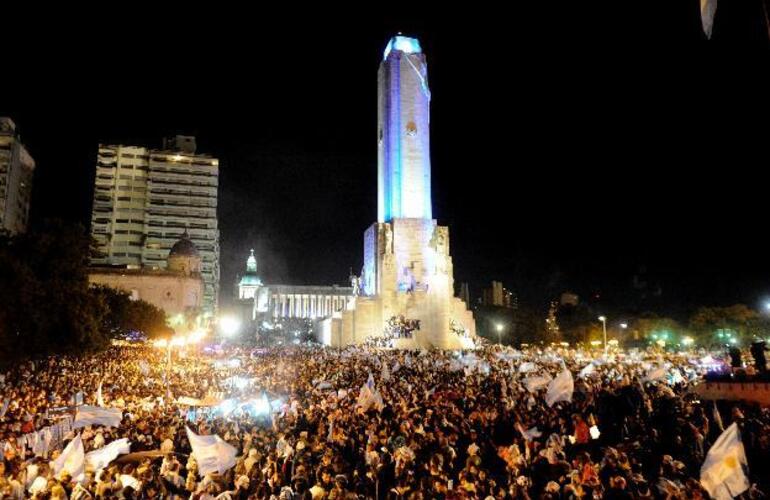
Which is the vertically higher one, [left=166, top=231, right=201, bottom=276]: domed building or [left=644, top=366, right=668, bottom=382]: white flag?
[left=166, top=231, right=201, bottom=276]: domed building

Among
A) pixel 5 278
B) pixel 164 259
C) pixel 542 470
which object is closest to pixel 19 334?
pixel 5 278

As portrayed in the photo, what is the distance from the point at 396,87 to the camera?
212 feet

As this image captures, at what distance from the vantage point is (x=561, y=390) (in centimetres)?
1545

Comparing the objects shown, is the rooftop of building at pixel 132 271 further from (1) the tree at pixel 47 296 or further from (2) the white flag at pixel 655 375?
(2) the white flag at pixel 655 375

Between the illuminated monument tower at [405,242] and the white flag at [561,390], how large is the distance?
133 feet

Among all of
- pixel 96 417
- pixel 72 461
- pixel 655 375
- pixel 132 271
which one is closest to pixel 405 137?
pixel 132 271

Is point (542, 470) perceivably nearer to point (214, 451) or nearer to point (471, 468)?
point (471, 468)

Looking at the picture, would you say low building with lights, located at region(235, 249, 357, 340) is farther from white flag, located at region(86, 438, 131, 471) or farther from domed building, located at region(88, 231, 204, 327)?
white flag, located at region(86, 438, 131, 471)

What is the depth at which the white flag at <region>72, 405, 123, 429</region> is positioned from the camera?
12672 millimetres

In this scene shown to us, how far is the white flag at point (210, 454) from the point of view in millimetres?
9344

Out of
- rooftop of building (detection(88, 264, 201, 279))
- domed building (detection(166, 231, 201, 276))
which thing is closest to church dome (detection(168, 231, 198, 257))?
domed building (detection(166, 231, 201, 276))

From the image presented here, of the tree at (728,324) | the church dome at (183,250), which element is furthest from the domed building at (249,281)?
the tree at (728,324)

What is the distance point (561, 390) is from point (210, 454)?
9.78m

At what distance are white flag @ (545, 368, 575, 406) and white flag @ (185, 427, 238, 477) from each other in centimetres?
898
